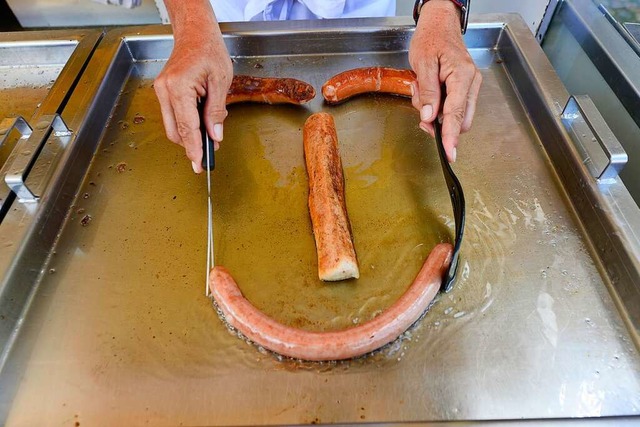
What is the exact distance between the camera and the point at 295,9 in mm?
2732

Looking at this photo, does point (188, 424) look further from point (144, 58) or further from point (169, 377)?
point (144, 58)

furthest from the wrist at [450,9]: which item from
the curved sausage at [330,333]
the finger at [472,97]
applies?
the curved sausage at [330,333]

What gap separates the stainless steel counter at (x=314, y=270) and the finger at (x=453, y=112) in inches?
12.3

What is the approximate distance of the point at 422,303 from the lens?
1.52 meters

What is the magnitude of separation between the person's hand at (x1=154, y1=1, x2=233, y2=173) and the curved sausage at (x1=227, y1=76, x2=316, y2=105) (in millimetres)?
326

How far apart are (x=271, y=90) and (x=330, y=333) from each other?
4.28 feet

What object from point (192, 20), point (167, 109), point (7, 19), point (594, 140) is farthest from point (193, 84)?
point (7, 19)

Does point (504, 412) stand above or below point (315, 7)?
below

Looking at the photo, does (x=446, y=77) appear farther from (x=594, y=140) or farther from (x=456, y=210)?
(x=594, y=140)

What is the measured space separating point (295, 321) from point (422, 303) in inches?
18.0

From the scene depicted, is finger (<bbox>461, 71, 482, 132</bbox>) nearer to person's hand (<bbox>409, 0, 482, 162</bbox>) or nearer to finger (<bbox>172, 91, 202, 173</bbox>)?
person's hand (<bbox>409, 0, 482, 162</bbox>)

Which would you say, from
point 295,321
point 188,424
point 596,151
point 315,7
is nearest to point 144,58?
point 315,7

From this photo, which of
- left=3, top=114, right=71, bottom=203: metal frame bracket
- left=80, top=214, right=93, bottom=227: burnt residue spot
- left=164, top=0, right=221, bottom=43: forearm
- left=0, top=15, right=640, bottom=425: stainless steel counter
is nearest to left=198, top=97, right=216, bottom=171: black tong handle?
left=0, top=15, right=640, bottom=425: stainless steel counter

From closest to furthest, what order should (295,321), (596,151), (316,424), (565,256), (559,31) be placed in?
(316,424)
(295,321)
(565,256)
(596,151)
(559,31)
